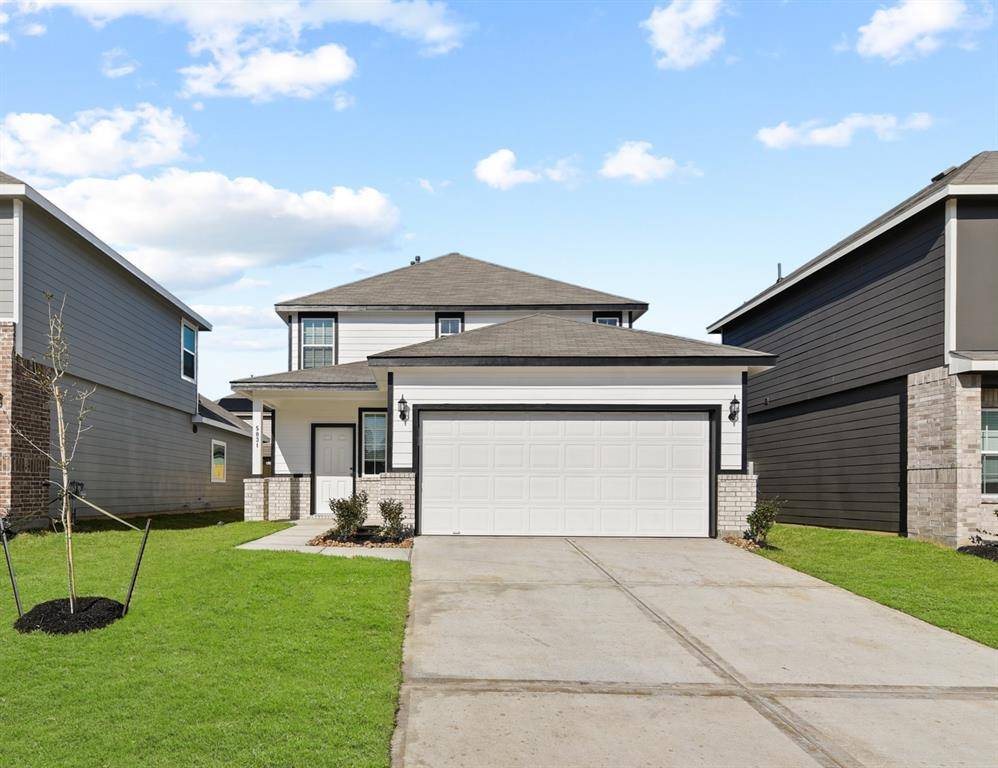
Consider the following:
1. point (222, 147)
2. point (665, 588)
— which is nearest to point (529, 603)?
point (665, 588)

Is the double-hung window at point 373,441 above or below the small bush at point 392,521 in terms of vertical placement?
above

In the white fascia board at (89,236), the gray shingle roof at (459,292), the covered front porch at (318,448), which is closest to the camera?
the white fascia board at (89,236)

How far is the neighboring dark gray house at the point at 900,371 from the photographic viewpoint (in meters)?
13.0

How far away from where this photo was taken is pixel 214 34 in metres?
13.6

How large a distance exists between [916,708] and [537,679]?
→ 286 cm

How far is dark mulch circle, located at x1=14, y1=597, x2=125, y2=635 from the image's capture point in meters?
6.70

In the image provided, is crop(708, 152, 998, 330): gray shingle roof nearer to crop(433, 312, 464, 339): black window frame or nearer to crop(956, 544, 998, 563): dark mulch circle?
crop(956, 544, 998, 563): dark mulch circle

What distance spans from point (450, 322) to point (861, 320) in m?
9.97

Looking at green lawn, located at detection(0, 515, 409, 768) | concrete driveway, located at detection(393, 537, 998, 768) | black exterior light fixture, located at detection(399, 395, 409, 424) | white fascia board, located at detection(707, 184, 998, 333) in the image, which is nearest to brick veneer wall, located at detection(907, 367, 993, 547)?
white fascia board, located at detection(707, 184, 998, 333)

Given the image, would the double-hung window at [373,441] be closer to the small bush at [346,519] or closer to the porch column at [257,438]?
the porch column at [257,438]

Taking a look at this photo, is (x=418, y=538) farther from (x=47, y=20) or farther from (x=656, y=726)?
(x=47, y=20)

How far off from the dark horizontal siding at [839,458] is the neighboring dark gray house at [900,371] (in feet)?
0.13

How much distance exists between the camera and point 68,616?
6.93 m

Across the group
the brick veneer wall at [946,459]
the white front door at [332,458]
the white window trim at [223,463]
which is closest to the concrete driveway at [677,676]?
the brick veneer wall at [946,459]
